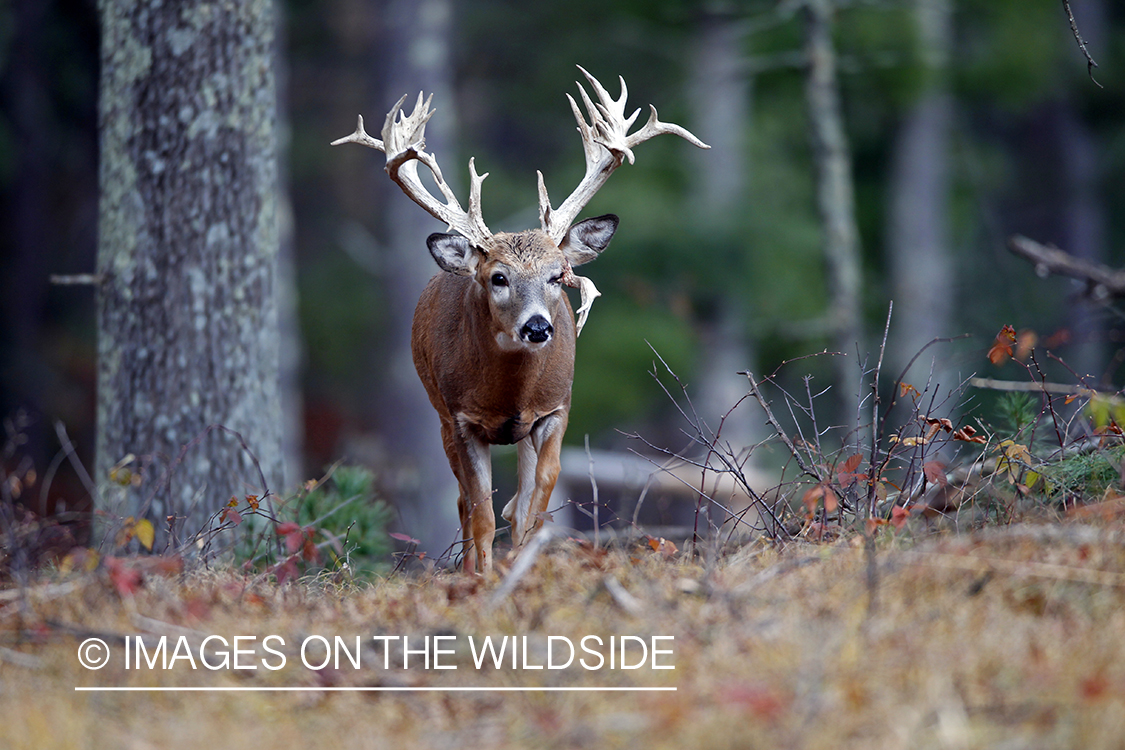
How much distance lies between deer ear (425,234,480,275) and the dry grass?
183 centimetres

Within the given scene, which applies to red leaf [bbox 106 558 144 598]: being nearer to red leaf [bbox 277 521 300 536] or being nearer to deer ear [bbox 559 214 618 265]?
red leaf [bbox 277 521 300 536]

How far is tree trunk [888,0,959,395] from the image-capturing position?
47.4ft

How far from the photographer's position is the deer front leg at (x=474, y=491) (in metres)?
4.95

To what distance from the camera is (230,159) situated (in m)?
5.55

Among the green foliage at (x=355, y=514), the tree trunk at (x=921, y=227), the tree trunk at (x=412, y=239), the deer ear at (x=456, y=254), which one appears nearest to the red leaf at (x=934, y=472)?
the deer ear at (x=456, y=254)

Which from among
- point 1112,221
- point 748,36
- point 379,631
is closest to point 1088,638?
point 379,631

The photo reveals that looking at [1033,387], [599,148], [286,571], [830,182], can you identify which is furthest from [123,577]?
[830,182]

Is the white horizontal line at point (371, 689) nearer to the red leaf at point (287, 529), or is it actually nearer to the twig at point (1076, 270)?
the red leaf at point (287, 529)

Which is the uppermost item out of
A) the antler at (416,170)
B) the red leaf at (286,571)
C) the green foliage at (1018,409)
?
the antler at (416,170)

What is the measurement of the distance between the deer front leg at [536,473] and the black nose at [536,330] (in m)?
0.54

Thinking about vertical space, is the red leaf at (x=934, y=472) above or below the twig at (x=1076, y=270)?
below

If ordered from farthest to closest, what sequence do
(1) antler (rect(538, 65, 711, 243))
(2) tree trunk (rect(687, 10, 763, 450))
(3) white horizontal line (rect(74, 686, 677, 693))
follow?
(2) tree trunk (rect(687, 10, 763, 450)) < (1) antler (rect(538, 65, 711, 243)) < (3) white horizontal line (rect(74, 686, 677, 693))

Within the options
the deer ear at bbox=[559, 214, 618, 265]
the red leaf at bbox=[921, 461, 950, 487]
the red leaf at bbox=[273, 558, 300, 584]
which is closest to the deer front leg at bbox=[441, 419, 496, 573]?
the red leaf at bbox=[273, 558, 300, 584]

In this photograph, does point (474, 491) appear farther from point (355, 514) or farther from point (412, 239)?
point (412, 239)
